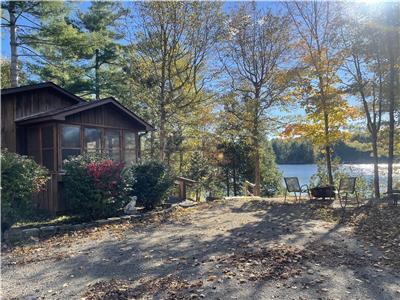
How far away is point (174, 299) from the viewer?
3564 millimetres

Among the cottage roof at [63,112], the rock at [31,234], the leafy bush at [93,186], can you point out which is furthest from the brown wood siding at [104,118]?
the rock at [31,234]

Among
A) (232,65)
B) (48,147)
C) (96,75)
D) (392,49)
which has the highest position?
(96,75)

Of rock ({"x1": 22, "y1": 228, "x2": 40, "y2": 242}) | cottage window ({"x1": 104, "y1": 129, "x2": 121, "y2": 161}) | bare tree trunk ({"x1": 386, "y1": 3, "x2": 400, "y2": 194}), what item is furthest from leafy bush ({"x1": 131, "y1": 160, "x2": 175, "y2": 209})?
bare tree trunk ({"x1": 386, "y1": 3, "x2": 400, "y2": 194})

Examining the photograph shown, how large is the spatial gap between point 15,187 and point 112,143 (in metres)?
4.65

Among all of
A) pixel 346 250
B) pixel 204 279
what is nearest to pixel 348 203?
pixel 346 250

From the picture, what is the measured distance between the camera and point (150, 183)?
379 inches

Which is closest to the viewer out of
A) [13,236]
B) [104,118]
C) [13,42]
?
[13,236]

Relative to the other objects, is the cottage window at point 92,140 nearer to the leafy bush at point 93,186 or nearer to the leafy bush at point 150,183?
the leafy bush at point 150,183

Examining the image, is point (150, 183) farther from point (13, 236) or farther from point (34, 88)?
point (34, 88)

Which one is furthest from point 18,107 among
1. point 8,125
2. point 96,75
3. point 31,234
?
point 96,75

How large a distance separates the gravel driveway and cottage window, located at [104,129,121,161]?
13.2 feet

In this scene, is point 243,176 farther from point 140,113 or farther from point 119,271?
point 119,271

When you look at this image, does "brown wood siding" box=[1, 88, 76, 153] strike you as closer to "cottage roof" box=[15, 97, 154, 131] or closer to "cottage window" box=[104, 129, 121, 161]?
"cottage roof" box=[15, 97, 154, 131]

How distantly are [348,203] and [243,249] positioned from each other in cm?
588
